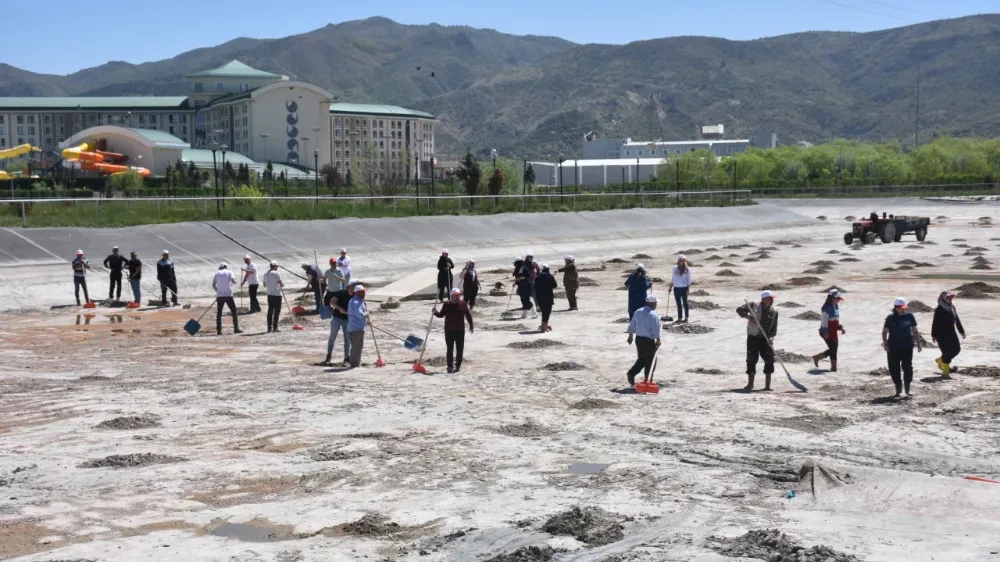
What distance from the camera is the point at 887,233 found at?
54156 mm

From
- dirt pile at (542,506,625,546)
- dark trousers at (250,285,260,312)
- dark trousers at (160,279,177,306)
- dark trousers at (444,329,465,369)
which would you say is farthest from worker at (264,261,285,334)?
dirt pile at (542,506,625,546)

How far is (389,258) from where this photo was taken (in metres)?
45.5

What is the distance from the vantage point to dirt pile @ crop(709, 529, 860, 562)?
9227 millimetres

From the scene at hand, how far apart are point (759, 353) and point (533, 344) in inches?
239

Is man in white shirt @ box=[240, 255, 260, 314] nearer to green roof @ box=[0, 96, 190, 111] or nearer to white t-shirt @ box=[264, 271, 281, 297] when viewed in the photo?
white t-shirt @ box=[264, 271, 281, 297]

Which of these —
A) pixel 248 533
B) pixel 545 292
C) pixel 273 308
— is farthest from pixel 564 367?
pixel 248 533

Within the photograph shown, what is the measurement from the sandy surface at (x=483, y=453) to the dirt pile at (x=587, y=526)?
0.05m

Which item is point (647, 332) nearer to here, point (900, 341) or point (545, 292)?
point (900, 341)

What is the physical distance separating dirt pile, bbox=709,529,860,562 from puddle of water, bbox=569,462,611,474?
261 cm

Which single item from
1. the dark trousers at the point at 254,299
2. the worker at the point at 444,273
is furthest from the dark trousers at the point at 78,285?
the worker at the point at 444,273

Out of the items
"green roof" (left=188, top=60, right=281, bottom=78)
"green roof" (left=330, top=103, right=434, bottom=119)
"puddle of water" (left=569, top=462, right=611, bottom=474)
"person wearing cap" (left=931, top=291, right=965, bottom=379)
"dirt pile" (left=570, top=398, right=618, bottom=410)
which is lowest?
"puddle of water" (left=569, top=462, right=611, bottom=474)

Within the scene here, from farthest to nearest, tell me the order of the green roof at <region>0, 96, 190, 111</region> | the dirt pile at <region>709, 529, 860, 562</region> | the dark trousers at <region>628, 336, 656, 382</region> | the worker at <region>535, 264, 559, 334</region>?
1. the green roof at <region>0, 96, 190, 111</region>
2. the worker at <region>535, 264, 559, 334</region>
3. the dark trousers at <region>628, 336, 656, 382</region>
4. the dirt pile at <region>709, 529, 860, 562</region>

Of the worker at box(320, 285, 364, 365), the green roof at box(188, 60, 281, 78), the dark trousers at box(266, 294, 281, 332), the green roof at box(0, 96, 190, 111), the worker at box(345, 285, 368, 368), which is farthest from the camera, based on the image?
the green roof at box(188, 60, 281, 78)

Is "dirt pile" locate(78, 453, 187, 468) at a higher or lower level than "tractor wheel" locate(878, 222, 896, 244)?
lower
